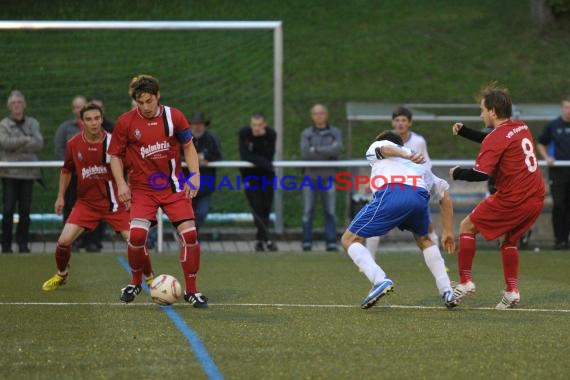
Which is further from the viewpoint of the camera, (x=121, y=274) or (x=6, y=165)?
(x=6, y=165)

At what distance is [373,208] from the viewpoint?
367 inches

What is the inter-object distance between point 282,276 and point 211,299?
242cm

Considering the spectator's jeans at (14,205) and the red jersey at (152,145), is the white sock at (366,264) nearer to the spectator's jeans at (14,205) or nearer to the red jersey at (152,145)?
the red jersey at (152,145)

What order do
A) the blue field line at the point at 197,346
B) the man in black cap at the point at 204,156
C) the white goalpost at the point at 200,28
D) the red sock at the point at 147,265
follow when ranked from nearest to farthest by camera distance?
the blue field line at the point at 197,346
the red sock at the point at 147,265
the man in black cap at the point at 204,156
the white goalpost at the point at 200,28

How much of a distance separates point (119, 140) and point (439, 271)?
2.72 m

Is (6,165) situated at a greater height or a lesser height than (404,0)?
lesser

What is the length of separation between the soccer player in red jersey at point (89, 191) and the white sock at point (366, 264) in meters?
2.78

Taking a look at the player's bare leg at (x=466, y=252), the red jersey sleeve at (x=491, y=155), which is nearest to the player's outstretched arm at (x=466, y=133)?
the red jersey sleeve at (x=491, y=155)

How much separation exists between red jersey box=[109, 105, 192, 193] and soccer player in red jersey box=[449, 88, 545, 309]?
2350 millimetres

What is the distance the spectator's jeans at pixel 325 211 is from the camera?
16.5 metres

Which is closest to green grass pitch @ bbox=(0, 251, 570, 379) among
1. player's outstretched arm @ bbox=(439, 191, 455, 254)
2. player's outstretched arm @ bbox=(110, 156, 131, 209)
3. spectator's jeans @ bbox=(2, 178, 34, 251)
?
player's outstretched arm @ bbox=(439, 191, 455, 254)

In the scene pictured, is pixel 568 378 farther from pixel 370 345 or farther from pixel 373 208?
pixel 373 208

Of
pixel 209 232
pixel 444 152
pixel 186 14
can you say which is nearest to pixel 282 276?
pixel 209 232

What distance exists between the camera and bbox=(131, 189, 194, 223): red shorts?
962cm
